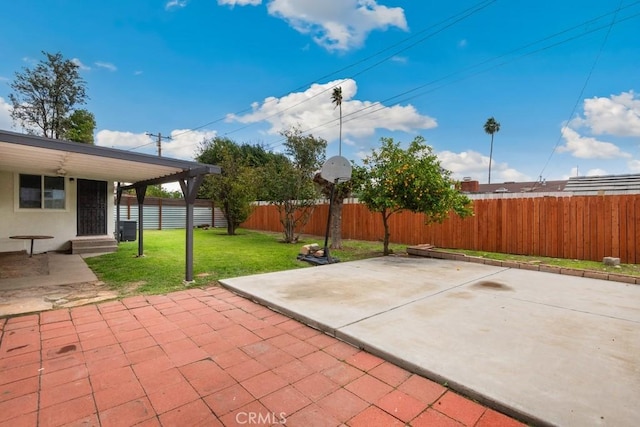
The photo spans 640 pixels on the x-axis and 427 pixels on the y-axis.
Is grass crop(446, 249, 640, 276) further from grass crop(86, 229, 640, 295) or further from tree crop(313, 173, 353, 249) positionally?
tree crop(313, 173, 353, 249)

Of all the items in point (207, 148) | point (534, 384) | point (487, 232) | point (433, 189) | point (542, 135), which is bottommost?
point (534, 384)

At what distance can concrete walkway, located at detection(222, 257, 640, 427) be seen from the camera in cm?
202

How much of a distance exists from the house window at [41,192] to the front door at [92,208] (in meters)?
0.44

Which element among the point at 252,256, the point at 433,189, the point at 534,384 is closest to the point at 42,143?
the point at 252,256

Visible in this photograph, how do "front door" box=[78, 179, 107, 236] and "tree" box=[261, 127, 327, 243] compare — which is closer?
"front door" box=[78, 179, 107, 236]

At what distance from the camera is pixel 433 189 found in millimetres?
7258

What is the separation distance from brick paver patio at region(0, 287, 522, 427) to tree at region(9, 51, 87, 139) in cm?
1650

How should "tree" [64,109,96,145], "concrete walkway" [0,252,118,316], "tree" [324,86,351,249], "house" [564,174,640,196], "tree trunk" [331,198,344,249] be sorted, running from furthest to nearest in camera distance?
"tree" [64,109,96,145]
"house" [564,174,640,196]
"tree trunk" [331,198,344,249]
"tree" [324,86,351,249]
"concrete walkway" [0,252,118,316]

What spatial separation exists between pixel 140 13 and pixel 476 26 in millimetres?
10835

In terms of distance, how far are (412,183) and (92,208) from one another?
900 centimetres

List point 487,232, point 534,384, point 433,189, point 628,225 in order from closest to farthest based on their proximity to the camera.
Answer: point 534,384
point 628,225
point 433,189
point 487,232

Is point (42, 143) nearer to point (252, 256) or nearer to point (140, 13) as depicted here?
point (252, 256)

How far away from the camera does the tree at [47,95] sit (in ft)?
47.0

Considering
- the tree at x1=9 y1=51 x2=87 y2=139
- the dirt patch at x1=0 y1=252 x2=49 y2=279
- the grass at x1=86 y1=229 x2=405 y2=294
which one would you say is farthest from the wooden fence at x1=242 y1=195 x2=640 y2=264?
the tree at x1=9 y1=51 x2=87 y2=139
